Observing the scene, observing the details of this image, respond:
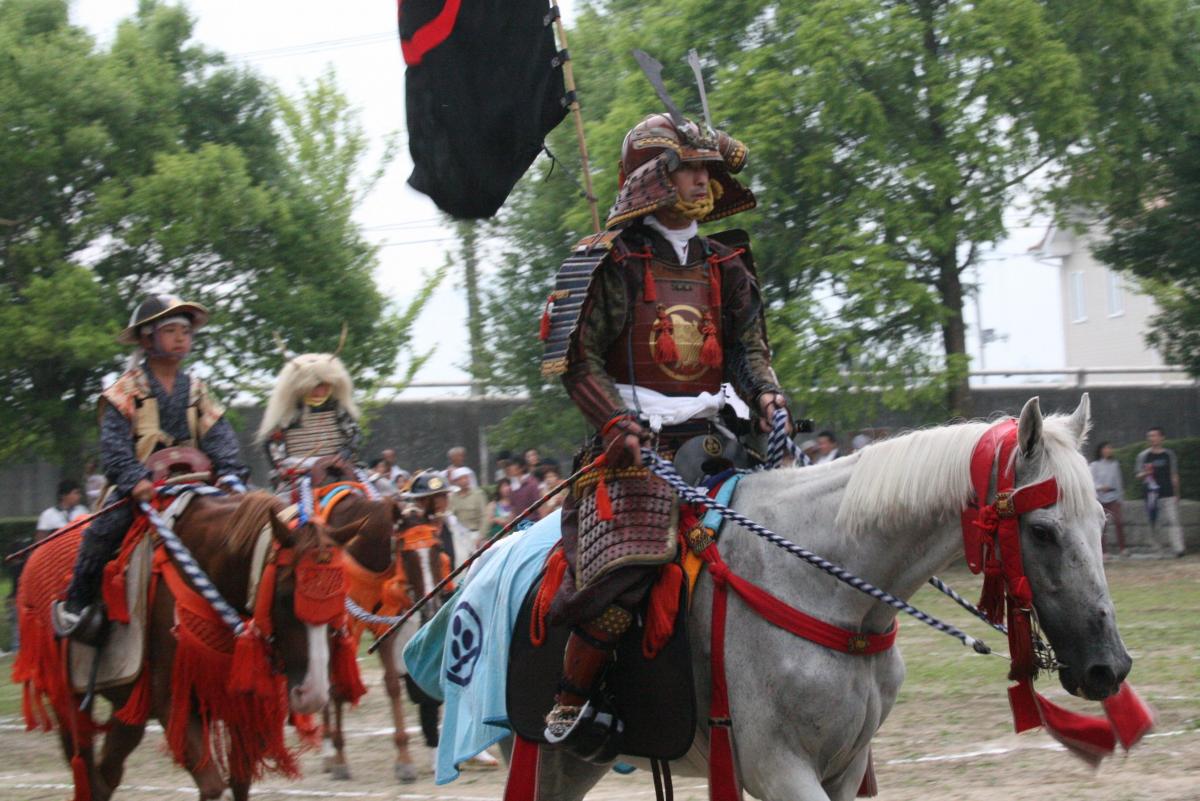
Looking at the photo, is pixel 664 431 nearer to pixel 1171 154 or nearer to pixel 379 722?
pixel 379 722

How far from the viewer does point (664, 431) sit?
17.0 feet

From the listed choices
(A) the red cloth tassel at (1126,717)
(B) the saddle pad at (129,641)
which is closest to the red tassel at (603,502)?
(A) the red cloth tassel at (1126,717)

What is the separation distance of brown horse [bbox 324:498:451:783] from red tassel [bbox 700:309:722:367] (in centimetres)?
435

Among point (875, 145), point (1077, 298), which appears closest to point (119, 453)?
point (875, 145)

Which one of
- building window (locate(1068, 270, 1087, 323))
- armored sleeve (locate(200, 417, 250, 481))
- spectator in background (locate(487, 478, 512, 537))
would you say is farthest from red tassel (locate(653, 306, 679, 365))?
building window (locate(1068, 270, 1087, 323))

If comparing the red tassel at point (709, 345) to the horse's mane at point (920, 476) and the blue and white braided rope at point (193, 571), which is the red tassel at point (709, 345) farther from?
the blue and white braided rope at point (193, 571)

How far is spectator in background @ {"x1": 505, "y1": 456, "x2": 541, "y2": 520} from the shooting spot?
55.8ft

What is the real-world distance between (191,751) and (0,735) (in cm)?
568

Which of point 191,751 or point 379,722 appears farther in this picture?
point 379,722

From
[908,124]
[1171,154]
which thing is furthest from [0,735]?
[1171,154]

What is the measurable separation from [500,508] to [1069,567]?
13.7 m

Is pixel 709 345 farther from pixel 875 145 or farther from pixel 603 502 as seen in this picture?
pixel 875 145

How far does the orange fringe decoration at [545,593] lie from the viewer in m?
5.18

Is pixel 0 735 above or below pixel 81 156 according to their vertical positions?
below
